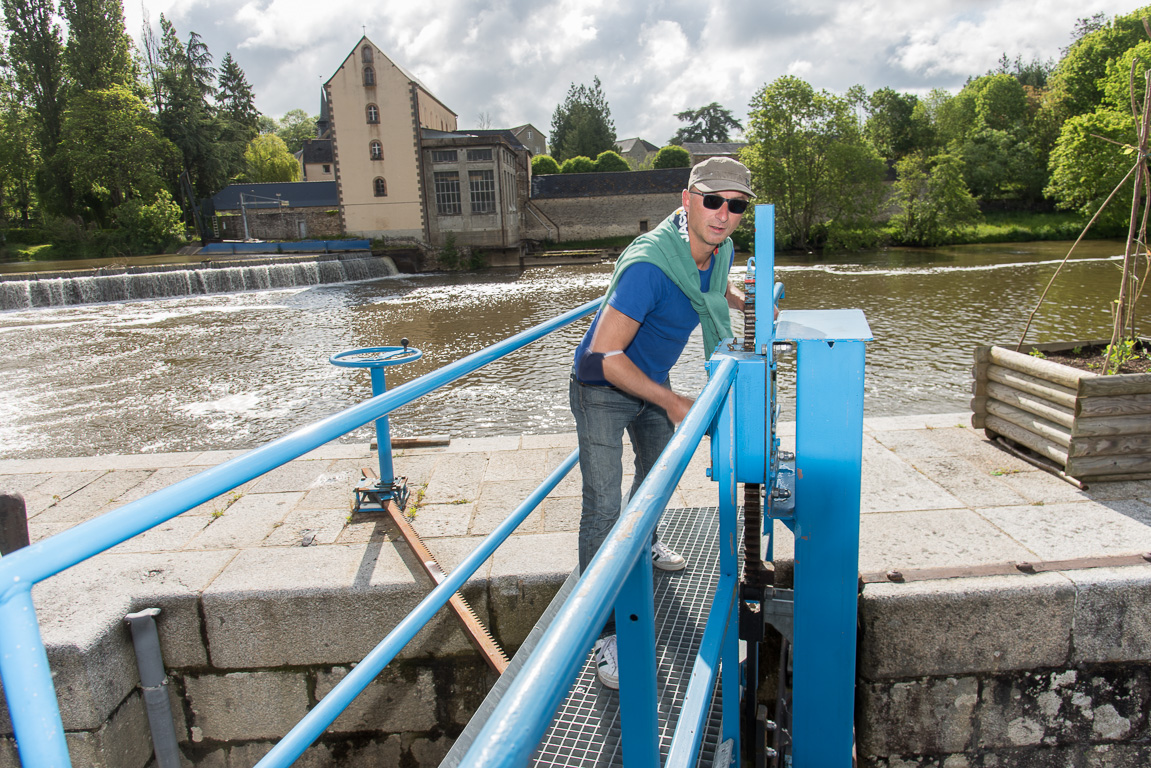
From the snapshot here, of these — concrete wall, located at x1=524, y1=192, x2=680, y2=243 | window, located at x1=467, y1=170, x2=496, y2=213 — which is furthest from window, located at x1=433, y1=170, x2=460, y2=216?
concrete wall, located at x1=524, y1=192, x2=680, y2=243

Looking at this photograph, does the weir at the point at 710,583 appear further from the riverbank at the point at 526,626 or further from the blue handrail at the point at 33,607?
the riverbank at the point at 526,626

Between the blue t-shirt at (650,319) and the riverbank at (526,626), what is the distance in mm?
1031

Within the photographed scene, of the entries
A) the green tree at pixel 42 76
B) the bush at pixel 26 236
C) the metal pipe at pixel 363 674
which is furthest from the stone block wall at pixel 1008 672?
the green tree at pixel 42 76

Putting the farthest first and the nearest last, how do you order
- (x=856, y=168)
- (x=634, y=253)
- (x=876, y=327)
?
(x=856, y=168), (x=876, y=327), (x=634, y=253)

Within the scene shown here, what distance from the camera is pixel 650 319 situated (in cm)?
246

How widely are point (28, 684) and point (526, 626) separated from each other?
226 cm

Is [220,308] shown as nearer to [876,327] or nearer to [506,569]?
[876,327]

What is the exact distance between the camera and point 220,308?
64.1ft

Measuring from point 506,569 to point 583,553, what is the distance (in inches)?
24.3

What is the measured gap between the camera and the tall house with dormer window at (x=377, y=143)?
128 ft

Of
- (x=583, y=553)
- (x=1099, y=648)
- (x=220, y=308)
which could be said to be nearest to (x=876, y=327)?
(x=1099, y=648)

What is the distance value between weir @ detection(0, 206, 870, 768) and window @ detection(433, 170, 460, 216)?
38821 mm

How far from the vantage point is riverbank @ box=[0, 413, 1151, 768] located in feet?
8.76

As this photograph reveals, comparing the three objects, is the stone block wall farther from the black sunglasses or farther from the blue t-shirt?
the black sunglasses
